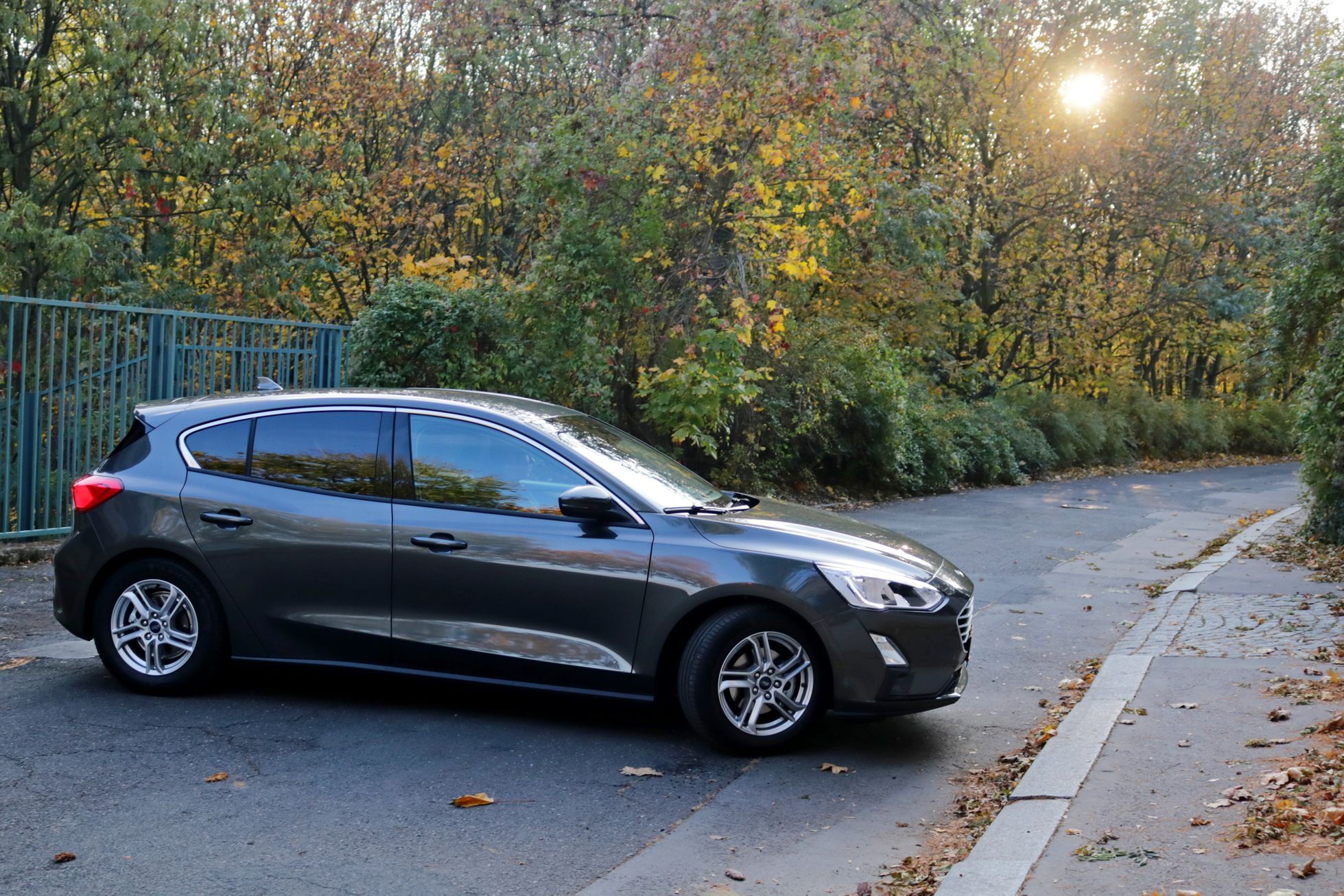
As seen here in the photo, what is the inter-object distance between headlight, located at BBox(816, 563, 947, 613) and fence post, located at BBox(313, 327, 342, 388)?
855cm

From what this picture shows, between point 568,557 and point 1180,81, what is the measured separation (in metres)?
32.9

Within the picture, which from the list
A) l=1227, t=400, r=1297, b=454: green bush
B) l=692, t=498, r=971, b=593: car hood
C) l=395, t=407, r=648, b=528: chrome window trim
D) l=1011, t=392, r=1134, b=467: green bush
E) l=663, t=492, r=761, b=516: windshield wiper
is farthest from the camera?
l=1227, t=400, r=1297, b=454: green bush

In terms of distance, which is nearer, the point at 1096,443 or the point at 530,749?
the point at 530,749

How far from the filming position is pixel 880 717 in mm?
6020

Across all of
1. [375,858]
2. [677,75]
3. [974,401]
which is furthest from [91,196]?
[974,401]

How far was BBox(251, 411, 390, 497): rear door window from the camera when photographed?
6.51 metres

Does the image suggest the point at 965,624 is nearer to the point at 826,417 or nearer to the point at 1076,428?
the point at 826,417

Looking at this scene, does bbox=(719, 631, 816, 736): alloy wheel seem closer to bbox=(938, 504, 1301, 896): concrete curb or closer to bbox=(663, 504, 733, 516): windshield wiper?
bbox=(663, 504, 733, 516): windshield wiper

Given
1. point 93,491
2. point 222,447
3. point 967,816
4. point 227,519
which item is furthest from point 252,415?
point 967,816

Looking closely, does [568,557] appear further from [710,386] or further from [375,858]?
[710,386]

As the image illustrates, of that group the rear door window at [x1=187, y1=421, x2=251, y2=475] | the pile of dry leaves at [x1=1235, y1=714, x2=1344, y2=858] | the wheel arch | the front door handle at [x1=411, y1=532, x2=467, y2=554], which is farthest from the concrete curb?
the rear door window at [x1=187, y1=421, x2=251, y2=475]

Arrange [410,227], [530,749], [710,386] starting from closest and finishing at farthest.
Answer: [530,749]
[710,386]
[410,227]

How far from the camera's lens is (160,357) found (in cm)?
1160

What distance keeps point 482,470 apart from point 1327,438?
32.9 feet
